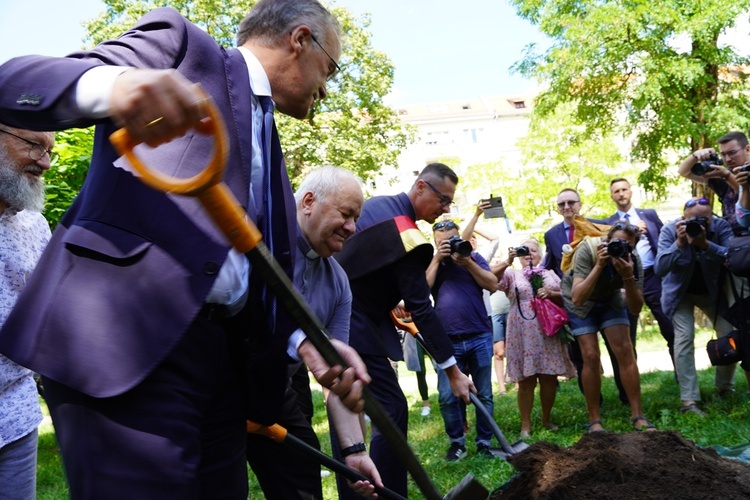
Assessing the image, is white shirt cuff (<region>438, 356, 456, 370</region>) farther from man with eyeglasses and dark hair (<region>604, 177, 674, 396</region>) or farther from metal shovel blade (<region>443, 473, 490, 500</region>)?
man with eyeglasses and dark hair (<region>604, 177, 674, 396</region>)

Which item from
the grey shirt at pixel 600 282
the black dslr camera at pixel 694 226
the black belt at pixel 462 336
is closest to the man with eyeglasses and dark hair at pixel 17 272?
the black belt at pixel 462 336

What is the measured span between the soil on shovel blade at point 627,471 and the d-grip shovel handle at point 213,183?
269 cm

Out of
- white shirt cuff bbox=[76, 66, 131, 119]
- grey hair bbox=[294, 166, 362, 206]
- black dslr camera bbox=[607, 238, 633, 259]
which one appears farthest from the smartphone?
white shirt cuff bbox=[76, 66, 131, 119]

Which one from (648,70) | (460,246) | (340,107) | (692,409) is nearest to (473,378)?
(460,246)

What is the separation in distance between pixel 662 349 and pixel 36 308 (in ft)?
43.8

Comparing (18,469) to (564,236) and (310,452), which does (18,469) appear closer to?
(310,452)

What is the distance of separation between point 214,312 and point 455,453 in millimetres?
5101

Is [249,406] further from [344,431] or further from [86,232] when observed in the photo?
[344,431]

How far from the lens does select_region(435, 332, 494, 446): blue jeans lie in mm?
6566

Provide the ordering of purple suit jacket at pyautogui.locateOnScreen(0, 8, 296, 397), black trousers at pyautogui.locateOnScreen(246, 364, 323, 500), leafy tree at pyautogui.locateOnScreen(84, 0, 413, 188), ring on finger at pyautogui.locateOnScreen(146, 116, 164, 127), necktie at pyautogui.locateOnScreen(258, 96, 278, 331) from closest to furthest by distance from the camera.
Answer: ring on finger at pyautogui.locateOnScreen(146, 116, 164, 127), purple suit jacket at pyautogui.locateOnScreen(0, 8, 296, 397), necktie at pyautogui.locateOnScreen(258, 96, 278, 331), black trousers at pyautogui.locateOnScreen(246, 364, 323, 500), leafy tree at pyautogui.locateOnScreen(84, 0, 413, 188)

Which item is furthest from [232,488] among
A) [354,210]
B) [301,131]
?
[301,131]

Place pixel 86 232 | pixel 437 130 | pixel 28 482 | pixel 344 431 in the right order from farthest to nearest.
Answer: pixel 437 130
pixel 344 431
pixel 28 482
pixel 86 232

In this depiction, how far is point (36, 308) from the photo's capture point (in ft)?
5.30

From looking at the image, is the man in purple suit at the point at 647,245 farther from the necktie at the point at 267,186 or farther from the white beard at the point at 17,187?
the necktie at the point at 267,186
